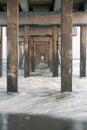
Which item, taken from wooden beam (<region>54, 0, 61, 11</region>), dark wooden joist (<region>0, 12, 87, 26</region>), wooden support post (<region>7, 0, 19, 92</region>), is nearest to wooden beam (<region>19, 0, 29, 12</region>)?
dark wooden joist (<region>0, 12, 87, 26</region>)

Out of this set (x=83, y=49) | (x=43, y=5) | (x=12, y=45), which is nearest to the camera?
(x=12, y=45)

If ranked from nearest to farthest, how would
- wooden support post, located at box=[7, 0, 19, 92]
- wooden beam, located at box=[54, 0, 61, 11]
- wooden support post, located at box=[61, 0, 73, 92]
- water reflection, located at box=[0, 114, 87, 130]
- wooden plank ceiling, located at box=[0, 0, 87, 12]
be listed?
water reflection, located at box=[0, 114, 87, 130]
wooden support post, located at box=[61, 0, 73, 92]
wooden support post, located at box=[7, 0, 19, 92]
wooden beam, located at box=[54, 0, 61, 11]
wooden plank ceiling, located at box=[0, 0, 87, 12]

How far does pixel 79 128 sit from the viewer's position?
587 cm

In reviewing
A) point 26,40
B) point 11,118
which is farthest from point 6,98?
point 26,40

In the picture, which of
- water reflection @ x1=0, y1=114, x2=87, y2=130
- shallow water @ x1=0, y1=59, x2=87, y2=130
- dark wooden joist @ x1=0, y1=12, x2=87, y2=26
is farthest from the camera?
dark wooden joist @ x1=0, y1=12, x2=87, y2=26

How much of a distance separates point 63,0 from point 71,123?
470 centimetres

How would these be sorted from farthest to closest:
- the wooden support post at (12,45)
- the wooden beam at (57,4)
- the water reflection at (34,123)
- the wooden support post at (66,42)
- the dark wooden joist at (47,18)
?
the dark wooden joist at (47,18), the wooden beam at (57,4), the wooden support post at (12,45), the wooden support post at (66,42), the water reflection at (34,123)

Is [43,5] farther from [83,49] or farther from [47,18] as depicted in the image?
[83,49]

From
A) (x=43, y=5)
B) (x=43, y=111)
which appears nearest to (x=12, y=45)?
(x=43, y=111)

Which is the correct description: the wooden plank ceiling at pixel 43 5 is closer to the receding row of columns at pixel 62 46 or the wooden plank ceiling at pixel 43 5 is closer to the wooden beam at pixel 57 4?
the wooden beam at pixel 57 4

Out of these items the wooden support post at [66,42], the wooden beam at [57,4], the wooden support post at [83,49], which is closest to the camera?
the wooden support post at [66,42]

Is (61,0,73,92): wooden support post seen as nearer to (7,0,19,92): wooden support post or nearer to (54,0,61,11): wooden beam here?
(7,0,19,92): wooden support post

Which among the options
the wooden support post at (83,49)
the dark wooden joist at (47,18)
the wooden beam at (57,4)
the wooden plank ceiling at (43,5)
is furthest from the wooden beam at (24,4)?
the wooden support post at (83,49)

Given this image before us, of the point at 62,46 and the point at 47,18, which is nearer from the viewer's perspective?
A: the point at 62,46
